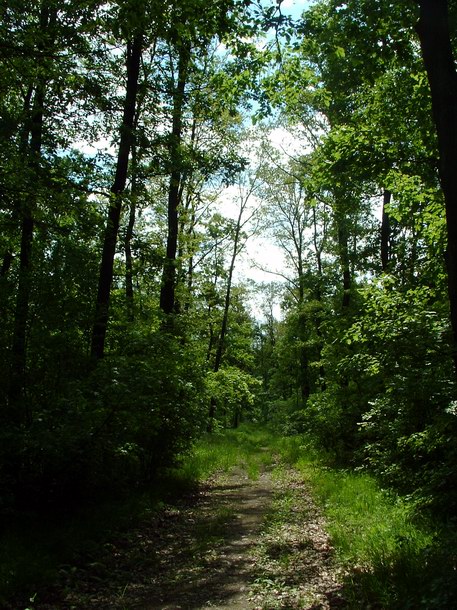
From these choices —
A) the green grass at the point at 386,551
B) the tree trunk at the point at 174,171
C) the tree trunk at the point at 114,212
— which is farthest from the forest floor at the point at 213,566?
the tree trunk at the point at 174,171

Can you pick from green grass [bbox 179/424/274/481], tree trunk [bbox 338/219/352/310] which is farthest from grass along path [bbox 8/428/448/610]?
tree trunk [bbox 338/219/352/310]

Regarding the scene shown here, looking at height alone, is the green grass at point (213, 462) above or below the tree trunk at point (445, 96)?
below

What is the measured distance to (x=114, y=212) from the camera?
10391 millimetres

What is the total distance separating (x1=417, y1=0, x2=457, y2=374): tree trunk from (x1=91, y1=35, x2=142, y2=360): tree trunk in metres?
5.69

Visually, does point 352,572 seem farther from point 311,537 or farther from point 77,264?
point 77,264

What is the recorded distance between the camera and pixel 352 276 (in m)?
21.9

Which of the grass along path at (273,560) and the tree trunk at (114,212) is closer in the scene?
the grass along path at (273,560)

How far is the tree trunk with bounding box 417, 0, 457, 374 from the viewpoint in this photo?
17.1 feet

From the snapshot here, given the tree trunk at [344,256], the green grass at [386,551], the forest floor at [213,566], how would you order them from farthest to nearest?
the tree trunk at [344,256] → the forest floor at [213,566] → the green grass at [386,551]

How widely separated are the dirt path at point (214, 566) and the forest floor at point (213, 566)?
1 cm

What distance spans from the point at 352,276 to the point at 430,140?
14055mm

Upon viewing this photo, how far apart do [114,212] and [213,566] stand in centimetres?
736

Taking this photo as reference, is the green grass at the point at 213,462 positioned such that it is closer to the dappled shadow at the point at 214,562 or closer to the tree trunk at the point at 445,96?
the dappled shadow at the point at 214,562

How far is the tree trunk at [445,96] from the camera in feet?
17.1
